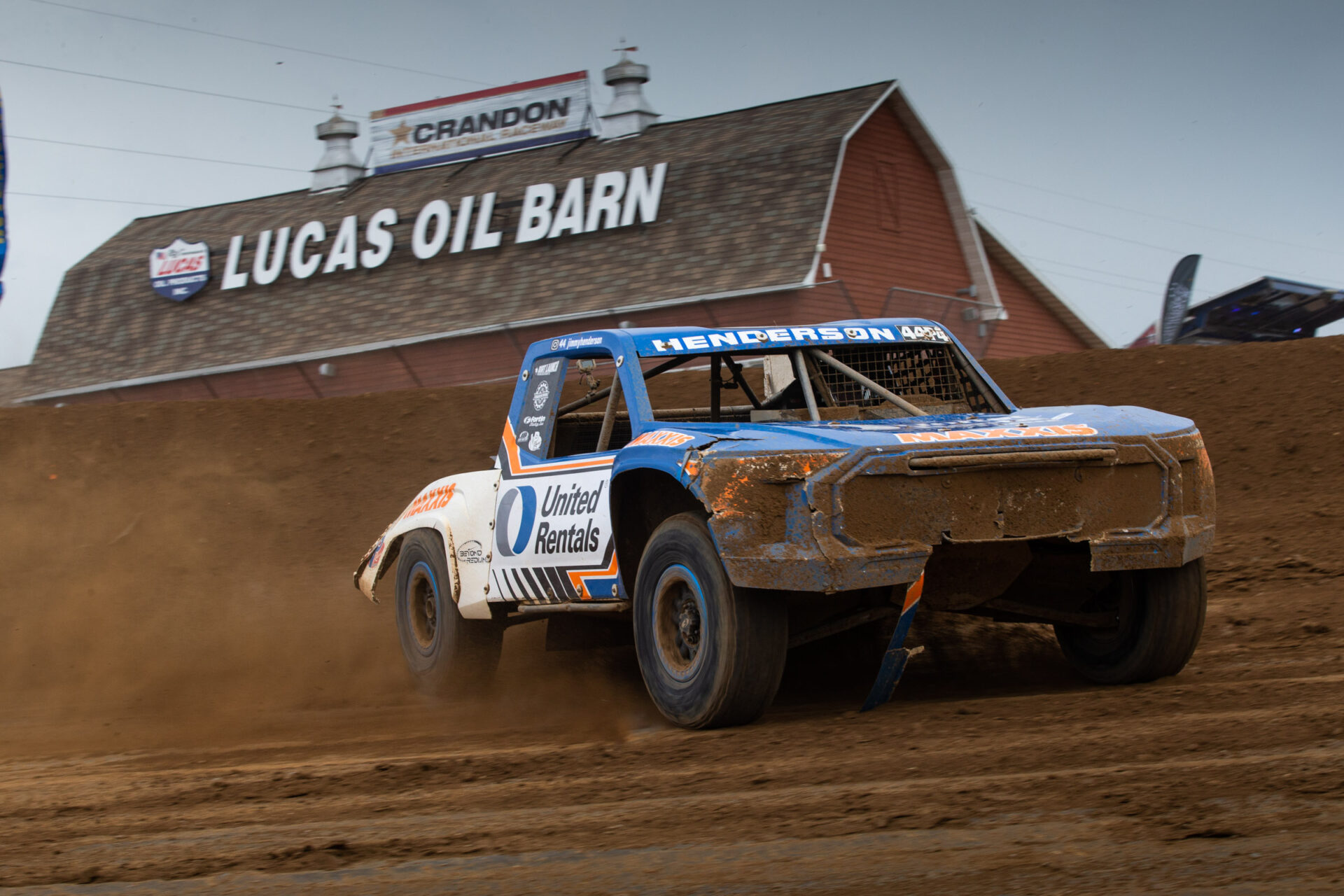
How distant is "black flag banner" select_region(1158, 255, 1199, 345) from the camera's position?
93.5 ft

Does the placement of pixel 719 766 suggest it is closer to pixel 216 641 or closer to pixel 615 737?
pixel 615 737

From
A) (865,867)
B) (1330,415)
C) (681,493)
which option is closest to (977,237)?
(1330,415)

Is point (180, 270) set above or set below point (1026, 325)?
above

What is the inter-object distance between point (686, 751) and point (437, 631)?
9.85 ft

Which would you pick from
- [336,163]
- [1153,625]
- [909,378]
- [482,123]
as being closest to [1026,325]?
[482,123]

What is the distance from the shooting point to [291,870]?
3383mm

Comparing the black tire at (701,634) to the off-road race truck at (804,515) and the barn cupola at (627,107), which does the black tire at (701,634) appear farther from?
the barn cupola at (627,107)

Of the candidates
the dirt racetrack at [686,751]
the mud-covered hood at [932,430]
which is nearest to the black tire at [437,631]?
the dirt racetrack at [686,751]

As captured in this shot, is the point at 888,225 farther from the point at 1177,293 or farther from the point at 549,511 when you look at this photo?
the point at 549,511

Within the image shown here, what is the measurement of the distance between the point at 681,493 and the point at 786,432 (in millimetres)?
788

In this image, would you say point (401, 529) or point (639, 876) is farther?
point (401, 529)

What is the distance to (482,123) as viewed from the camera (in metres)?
32.2

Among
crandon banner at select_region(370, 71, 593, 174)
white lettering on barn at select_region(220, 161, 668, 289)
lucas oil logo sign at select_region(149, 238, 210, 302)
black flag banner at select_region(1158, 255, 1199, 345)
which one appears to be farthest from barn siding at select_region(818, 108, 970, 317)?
lucas oil logo sign at select_region(149, 238, 210, 302)

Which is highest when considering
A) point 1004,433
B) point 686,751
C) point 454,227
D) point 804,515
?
point 454,227
